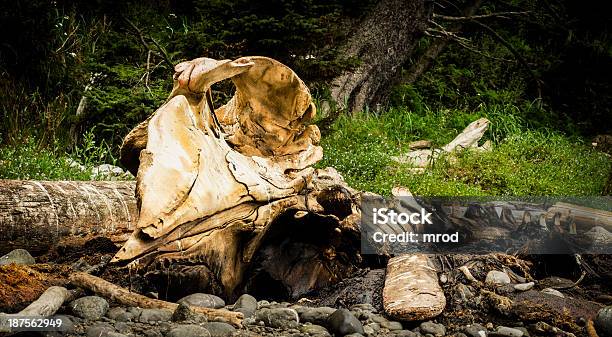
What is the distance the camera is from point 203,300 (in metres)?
3.56

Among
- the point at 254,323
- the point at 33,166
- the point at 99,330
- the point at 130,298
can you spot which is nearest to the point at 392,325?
the point at 254,323

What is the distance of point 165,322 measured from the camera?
310cm

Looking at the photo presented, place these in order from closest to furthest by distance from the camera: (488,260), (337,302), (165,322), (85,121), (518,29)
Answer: (165,322), (337,302), (488,260), (85,121), (518,29)

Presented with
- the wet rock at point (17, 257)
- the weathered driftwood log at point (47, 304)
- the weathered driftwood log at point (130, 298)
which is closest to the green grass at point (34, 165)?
the wet rock at point (17, 257)

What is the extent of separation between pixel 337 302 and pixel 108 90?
514 cm

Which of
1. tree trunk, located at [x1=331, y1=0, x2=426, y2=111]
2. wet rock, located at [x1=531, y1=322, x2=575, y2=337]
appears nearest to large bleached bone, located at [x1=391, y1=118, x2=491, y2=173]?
tree trunk, located at [x1=331, y1=0, x2=426, y2=111]

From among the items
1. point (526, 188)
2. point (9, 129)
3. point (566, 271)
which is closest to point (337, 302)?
point (566, 271)

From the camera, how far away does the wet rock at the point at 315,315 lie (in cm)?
339

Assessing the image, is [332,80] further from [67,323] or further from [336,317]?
[67,323]

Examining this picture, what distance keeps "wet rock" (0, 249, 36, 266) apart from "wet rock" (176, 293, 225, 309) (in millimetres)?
1166

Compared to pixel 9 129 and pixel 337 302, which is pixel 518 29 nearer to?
pixel 9 129

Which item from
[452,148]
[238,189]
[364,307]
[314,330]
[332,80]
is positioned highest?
[238,189]

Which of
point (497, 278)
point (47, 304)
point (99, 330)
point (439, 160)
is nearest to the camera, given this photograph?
point (99, 330)

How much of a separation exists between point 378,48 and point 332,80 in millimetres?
1043
